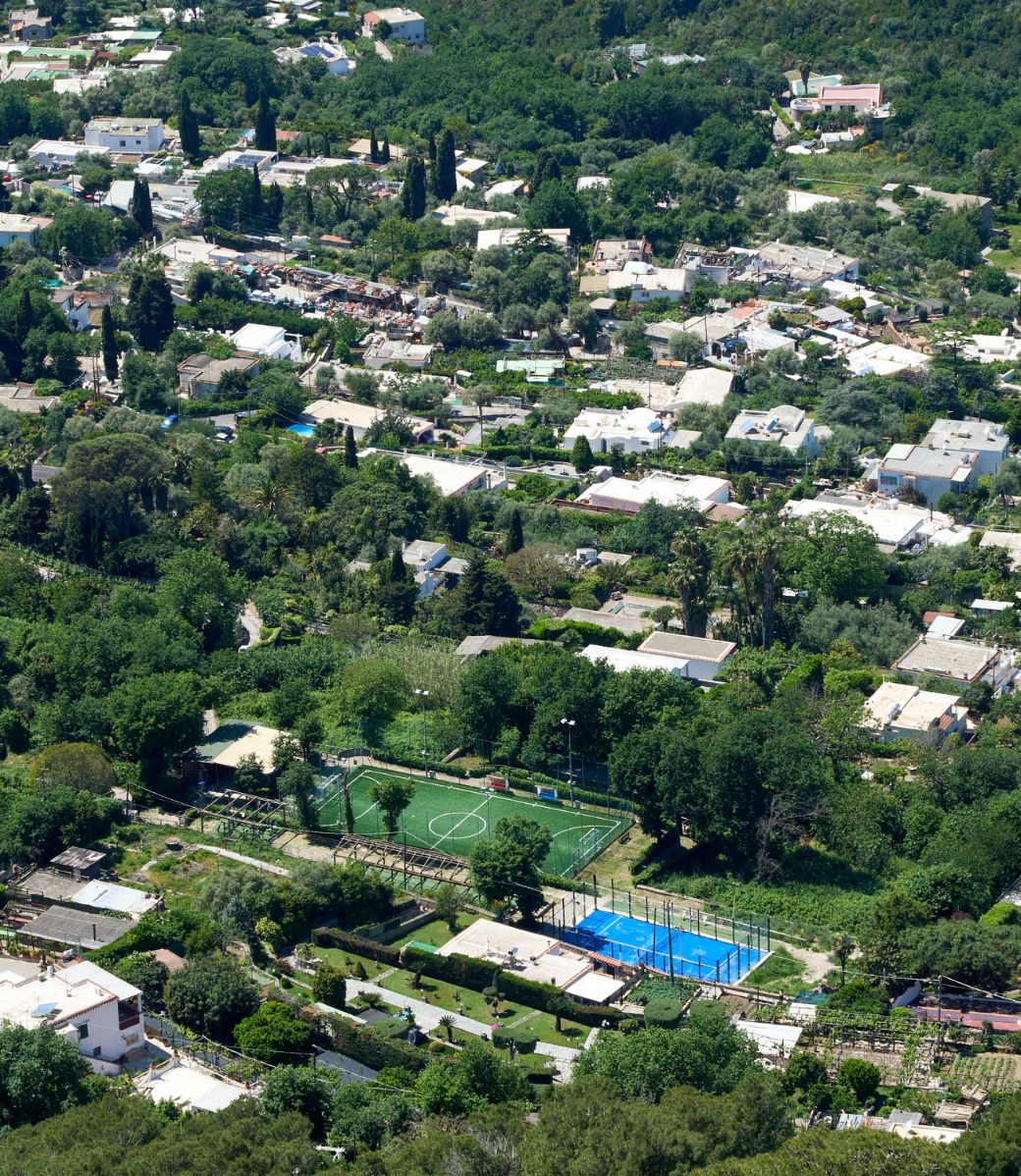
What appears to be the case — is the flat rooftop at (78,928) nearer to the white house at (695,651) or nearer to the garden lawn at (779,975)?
the garden lawn at (779,975)

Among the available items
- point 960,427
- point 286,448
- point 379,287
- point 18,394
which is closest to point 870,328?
point 960,427

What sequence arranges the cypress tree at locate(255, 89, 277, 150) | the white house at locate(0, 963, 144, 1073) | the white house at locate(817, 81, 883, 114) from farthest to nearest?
the white house at locate(817, 81, 883, 114) < the cypress tree at locate(255, 89, 277, 150) < the white house at locate(0, 963, 144, 1073)

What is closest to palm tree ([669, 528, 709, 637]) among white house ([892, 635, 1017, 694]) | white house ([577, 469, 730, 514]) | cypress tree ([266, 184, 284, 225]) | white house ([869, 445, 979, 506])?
white house ([892, 635, 1017, 694])

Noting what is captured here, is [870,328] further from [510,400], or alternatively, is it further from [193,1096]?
[193,1096]

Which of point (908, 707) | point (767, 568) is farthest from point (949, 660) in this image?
point (767, 568)

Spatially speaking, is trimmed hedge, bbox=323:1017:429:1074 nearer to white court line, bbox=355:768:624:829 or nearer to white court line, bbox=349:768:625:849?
white court line, bbox=349:768:625:849

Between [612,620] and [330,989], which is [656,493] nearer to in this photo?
[612,620]
